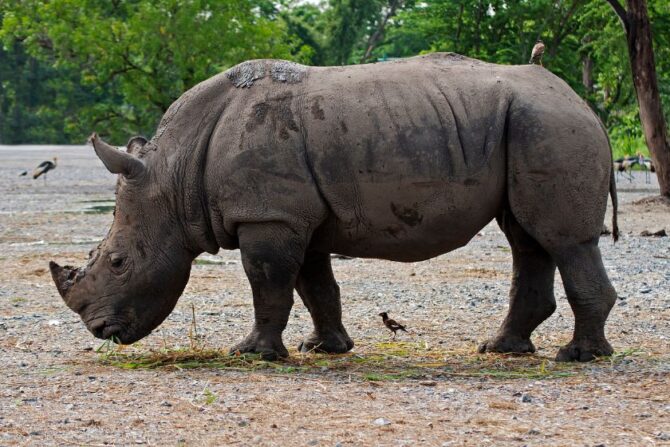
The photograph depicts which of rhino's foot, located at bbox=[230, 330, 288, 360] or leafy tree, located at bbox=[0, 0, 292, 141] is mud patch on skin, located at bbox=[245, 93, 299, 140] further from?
leafy tree, located at bbox=[0, 0, 292, 141]

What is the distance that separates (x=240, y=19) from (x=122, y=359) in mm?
22241

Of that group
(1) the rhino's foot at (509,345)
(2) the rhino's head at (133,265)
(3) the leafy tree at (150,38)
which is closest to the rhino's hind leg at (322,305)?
(2) the rhino's head at (133,265)

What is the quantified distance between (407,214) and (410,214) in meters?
0.02

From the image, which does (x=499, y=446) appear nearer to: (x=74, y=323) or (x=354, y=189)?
(x=354, y=189)

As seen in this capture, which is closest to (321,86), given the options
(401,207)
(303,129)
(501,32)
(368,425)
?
(303,129)

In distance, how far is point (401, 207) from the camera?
7797 mm

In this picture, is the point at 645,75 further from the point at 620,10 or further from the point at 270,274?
the point at 270,274

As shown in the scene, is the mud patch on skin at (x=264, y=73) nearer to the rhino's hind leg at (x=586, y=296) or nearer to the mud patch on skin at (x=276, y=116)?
the mud patch on skin at (x=276, y=116)

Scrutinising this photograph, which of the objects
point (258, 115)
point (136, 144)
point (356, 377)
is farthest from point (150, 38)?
point (356, 377)

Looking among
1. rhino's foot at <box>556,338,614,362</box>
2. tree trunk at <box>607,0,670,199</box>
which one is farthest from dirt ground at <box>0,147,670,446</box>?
tree trunk at <box>607,0,670,199</box>

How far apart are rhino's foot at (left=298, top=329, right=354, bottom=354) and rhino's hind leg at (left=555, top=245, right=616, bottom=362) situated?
1.48 metres

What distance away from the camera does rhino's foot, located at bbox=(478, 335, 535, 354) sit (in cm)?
836

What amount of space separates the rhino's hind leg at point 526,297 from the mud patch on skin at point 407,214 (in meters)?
0.73

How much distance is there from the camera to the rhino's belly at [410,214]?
305 inches
